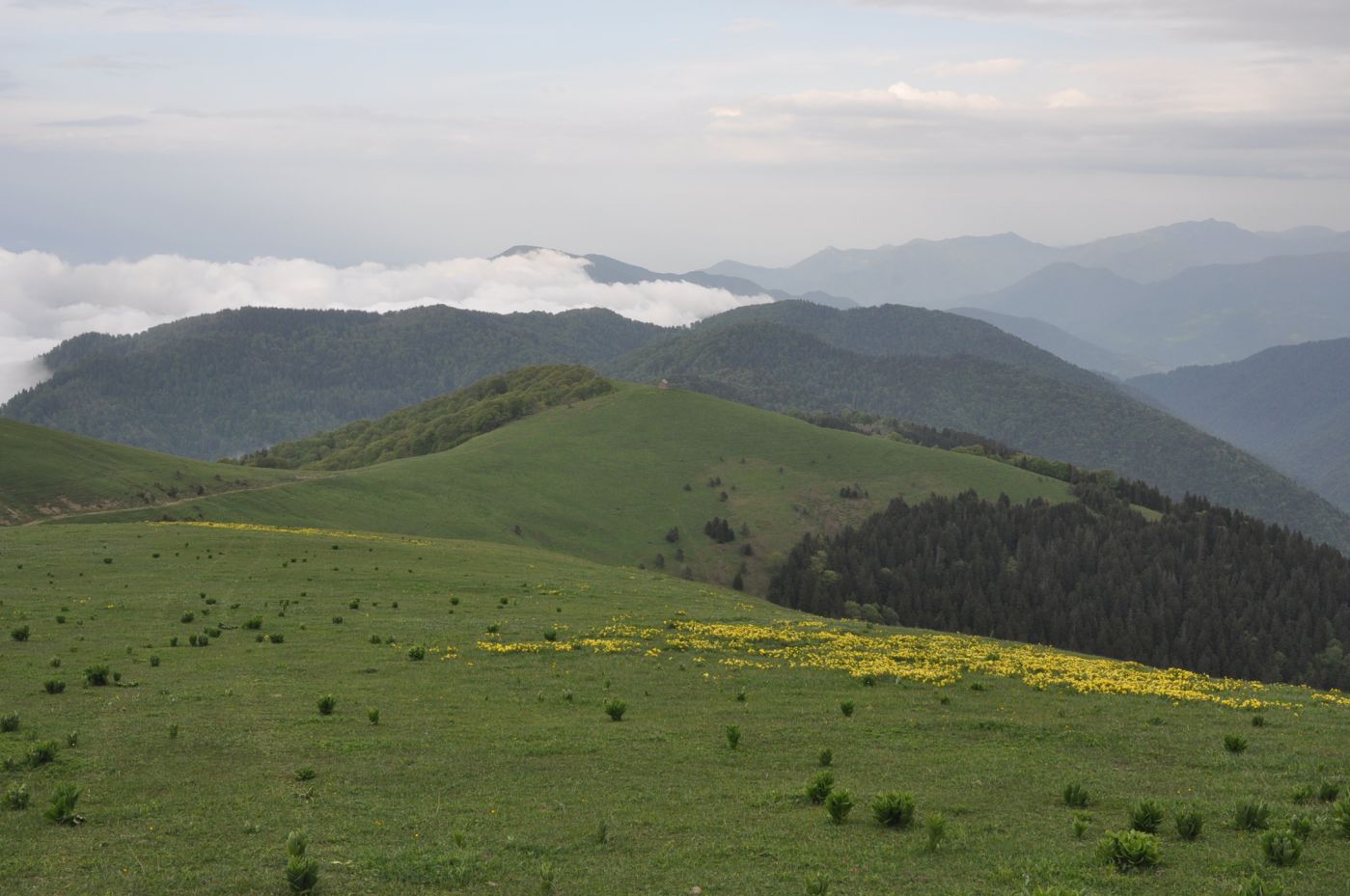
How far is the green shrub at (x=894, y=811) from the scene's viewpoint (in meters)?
19.8

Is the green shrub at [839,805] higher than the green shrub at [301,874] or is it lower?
higher

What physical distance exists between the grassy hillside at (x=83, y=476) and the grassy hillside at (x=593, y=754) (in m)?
46.2

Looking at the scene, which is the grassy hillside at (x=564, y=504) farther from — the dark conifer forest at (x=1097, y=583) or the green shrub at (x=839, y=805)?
the green shrub at (x=839, y=805)

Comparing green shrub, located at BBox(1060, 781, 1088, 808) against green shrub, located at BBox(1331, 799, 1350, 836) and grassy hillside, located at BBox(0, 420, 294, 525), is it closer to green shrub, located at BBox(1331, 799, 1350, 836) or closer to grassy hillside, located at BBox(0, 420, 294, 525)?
green shrub, located at BBox(1331, 799, 1350, 836)

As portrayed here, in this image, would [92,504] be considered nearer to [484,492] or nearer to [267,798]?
[484,492]

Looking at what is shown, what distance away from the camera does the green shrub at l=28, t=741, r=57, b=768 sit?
2266cm

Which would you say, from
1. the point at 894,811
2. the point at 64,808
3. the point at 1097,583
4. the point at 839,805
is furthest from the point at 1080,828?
the point at 1097,583

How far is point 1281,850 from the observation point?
17203 mm

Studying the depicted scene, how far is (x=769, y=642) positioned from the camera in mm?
45094

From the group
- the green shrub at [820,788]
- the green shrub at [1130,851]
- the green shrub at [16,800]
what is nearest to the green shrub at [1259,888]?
the green shrub at [1130,851]

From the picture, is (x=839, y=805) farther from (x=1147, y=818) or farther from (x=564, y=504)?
(x=564, y=504)

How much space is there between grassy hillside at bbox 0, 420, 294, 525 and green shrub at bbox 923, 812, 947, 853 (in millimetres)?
88996

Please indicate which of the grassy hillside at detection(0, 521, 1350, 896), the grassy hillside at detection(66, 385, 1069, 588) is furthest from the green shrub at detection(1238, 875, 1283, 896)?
the grassy hillside at detection(66, 385, 1069, 588)

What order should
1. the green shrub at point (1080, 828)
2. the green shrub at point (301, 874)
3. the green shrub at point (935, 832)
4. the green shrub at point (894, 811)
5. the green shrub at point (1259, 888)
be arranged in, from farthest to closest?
the green shrub at point (894, 811)
the green shrub at point (1080, 828)
the green shrub at point (935, 832)
the green shrub at point (301, 874)
the green shrub at point (1259, 888)
